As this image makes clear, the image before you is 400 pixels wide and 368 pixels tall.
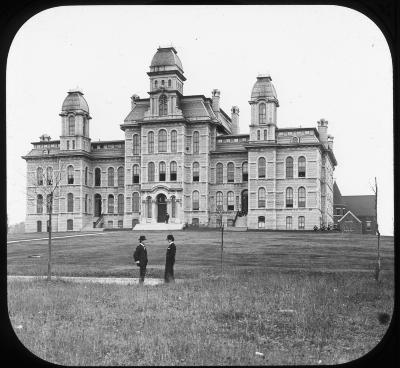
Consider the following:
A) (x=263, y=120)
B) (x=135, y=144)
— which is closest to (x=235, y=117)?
(x=135, y=144)

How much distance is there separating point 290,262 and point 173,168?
1066 inches

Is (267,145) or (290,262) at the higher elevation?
(267,145)

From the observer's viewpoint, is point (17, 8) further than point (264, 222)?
No

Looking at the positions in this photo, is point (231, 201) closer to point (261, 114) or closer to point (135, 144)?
point (261, 114)

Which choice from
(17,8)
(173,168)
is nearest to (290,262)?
(17,8)

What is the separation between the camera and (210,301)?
27.2 feet

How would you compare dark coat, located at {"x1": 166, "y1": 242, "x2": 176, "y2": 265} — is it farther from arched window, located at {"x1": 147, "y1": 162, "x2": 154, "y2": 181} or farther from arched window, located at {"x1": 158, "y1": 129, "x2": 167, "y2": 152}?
arched window, located at {"x1": 158, "y1": 129, "x2": 167, "y2": 152}

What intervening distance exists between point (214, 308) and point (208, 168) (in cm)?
3049

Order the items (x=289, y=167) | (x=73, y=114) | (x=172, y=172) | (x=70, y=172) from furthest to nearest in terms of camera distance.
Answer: (x=172, y=172)
(x=289, y=167)
(x=70, y=172)
(x=73, y=114)

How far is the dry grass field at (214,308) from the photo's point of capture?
5387 mm

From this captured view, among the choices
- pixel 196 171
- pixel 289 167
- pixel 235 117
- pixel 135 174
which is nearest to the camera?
pixel 289 167

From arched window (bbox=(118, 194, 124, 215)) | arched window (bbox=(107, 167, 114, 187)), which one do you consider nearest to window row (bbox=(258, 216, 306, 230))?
arched window (bbox=(118, 194, 124, 215))

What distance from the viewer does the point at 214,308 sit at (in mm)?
7766

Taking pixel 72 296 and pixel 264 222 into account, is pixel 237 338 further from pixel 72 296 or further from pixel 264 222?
pixel 264 222
